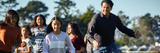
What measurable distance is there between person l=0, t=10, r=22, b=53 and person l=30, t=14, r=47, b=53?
4.54 feet

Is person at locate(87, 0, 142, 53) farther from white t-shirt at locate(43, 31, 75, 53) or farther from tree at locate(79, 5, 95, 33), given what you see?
tree at locate(79, 5, 95, 33)

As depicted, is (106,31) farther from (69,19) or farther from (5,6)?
(5,6)

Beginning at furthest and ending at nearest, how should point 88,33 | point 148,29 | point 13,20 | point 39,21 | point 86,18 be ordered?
1. point 148,29
2. point 86,18
3. point 39,21
4. point 13,20
5. point 88,33

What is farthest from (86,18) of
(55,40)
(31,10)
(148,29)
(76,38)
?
(148,29)

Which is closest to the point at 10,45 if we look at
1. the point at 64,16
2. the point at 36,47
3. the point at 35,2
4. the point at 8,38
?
the point at 8,38

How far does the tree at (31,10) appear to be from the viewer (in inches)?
2368

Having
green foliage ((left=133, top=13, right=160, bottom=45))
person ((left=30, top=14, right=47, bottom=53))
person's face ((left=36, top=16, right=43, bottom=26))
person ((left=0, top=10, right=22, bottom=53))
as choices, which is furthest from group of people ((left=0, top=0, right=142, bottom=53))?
green foliage ((left=133, top=13, right=160, bottom=45))

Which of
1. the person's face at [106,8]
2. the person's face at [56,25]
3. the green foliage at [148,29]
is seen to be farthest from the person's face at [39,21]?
the green foliage at [148,29]

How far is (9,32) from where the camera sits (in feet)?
16.0

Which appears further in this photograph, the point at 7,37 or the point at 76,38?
the point at 76,38

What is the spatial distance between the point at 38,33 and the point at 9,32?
1735 mm

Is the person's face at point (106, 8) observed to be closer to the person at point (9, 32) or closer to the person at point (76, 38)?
the person at point (9, 32)

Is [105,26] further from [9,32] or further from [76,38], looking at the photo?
[76,38]

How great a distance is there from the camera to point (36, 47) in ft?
21.4
